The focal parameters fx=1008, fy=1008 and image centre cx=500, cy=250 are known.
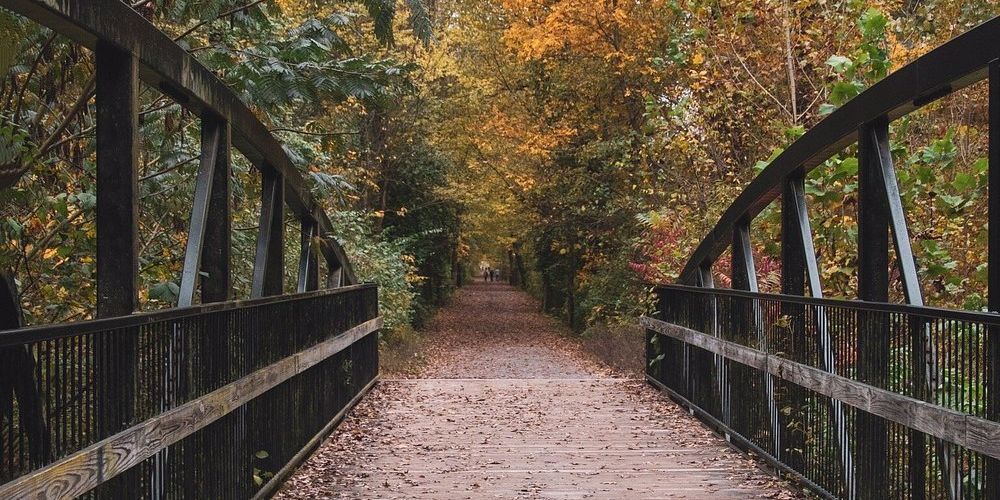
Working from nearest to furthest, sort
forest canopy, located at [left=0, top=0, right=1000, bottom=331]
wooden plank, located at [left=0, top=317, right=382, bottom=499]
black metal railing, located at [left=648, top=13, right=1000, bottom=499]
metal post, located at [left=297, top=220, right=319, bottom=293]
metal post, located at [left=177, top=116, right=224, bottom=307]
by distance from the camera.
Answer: wooden plank, located at [left=0, top=317, right=382, bottom=499], black metal railing, located at [left=648, top=13, right=1000, bottom=499], metal post, located at [left=177, top=116, right=224, bottom=307], forest canopy, located at [left=0, top=0, right=1000, bottom=331], metal post, located at [left=297, top=220, right=319, bottom=293]

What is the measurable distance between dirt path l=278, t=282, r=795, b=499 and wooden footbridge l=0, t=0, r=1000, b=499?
0.72 ft

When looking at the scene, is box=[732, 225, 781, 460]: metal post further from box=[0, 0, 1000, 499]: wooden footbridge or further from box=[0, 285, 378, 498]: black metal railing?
box=[0, 285, 378, 498]: black metal railing

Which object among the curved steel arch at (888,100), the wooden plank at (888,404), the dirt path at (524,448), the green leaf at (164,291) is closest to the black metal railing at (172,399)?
the green leaf at (164,291)

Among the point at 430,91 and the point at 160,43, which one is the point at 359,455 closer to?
the point at 160,43

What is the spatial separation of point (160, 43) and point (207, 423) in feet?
5.97

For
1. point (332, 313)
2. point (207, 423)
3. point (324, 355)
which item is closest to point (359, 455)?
point (324, 355)

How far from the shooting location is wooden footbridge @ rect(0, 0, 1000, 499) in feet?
11.9

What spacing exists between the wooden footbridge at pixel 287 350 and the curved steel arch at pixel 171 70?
0.01m

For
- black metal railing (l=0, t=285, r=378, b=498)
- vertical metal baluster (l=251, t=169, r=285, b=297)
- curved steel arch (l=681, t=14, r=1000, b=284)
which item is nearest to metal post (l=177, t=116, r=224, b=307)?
black metal railing (l=0, t=285, r=378, b=498)

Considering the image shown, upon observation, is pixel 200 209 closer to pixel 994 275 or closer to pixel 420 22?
pixel 994 275

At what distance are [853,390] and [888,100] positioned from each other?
62.9 inches

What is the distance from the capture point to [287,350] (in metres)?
7.02

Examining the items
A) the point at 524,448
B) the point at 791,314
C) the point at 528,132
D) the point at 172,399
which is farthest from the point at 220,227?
the point at 528,132

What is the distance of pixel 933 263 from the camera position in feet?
24.9
